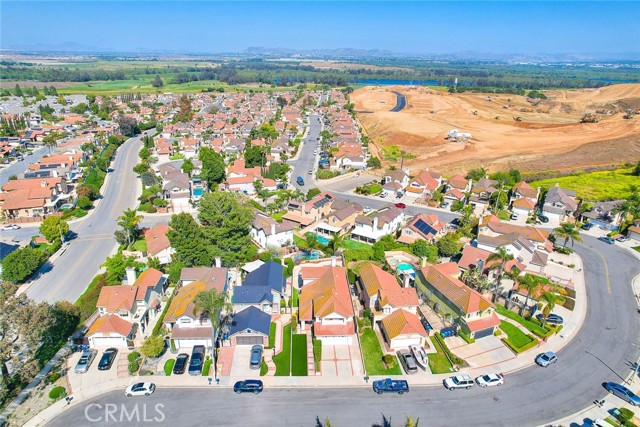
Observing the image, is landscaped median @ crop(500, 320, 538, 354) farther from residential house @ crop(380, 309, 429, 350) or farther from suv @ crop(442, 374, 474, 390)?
residential house @ crop(380, 309, 429, 350)

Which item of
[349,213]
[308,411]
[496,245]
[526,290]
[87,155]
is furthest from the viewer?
[87,155]

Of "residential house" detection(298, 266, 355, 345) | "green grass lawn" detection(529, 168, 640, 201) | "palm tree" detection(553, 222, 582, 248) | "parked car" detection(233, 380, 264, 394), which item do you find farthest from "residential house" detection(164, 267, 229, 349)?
"green grass lawn" detection(529, 168, 640, 201)

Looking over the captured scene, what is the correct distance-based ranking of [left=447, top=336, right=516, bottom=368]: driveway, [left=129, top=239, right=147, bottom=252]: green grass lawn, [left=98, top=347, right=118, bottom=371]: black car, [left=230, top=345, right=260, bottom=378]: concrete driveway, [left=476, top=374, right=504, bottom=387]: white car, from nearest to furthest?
1. [left=476, top=374, right=504, bottom=387]: white car
2. [left=98, top=347, right=118, bottom=371]: black car
3. [left=230, top=345, right=260, bottom=378]: concrete driveway
4. [left=447, top=336, right=516, bottom=368]: driveway
5. [left=129, top=239, right=147, bottom=252]: green grass lawn

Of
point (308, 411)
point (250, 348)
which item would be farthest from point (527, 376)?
point (250, 348)

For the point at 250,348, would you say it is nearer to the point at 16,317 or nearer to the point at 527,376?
the point at 16,317

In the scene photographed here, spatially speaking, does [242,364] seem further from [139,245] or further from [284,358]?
[139,245]

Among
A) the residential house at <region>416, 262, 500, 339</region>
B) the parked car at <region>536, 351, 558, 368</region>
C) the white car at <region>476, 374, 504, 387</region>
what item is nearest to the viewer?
the white car at <region>476, 374, 504, 387</region>
